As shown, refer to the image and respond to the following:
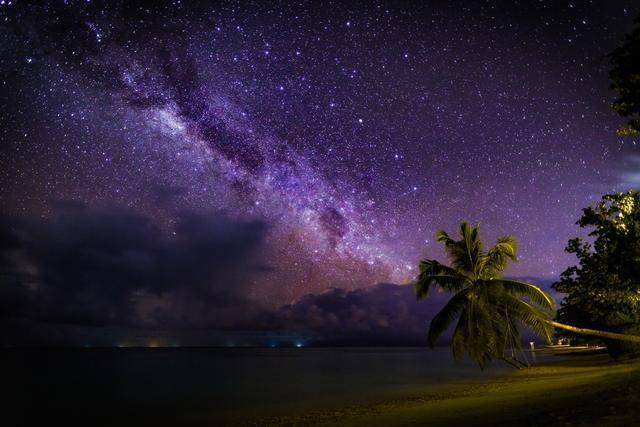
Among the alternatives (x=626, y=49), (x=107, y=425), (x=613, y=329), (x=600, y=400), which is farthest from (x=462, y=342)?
(x=107, y=425)

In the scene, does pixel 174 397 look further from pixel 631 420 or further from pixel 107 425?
pixel 631 420

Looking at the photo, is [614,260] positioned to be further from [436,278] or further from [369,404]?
[369,404]

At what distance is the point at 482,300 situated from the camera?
21.1 metres

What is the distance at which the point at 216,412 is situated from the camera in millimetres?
27422

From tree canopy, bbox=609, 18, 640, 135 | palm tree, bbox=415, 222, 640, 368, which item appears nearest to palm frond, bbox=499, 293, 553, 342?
palm tree, bbox=415, 222, 640, 368

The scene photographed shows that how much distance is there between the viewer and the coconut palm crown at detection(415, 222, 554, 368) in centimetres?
2008

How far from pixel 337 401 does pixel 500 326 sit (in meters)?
13.5

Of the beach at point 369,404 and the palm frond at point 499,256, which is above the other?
the palm frond at point 499,256

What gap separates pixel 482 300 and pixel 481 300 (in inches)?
1.9

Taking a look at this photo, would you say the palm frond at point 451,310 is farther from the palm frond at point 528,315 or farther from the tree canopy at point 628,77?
the tree canopy at point 628,77

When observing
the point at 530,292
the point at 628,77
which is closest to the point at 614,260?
the point at 530,292

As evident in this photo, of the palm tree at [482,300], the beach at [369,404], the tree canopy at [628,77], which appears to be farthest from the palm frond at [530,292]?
the tree canopy at [628,77]

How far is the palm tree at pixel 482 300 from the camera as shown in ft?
65.9

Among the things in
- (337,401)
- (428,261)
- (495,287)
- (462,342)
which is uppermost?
(428,261)
